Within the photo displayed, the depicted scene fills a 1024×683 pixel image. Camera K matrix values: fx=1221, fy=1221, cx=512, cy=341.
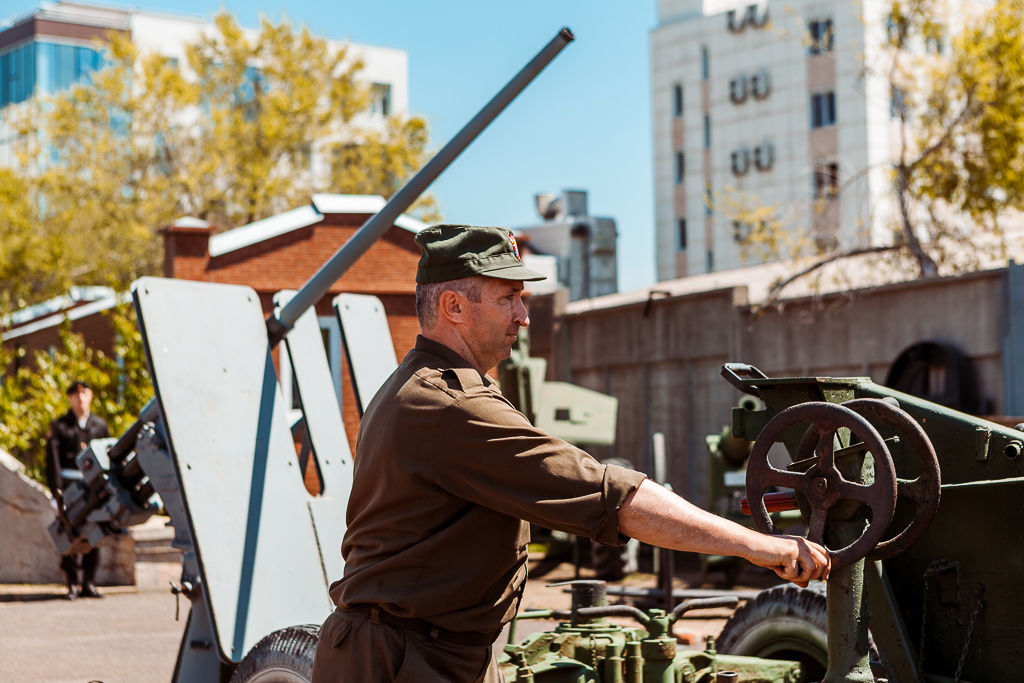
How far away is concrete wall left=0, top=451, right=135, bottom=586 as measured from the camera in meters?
11.9

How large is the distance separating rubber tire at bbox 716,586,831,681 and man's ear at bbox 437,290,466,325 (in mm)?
2694

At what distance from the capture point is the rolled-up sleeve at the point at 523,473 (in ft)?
9.22

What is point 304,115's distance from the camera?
3381 centimetres

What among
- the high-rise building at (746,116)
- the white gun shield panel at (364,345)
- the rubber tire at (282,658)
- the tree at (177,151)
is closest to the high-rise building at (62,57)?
the high-rise building at (746,116)

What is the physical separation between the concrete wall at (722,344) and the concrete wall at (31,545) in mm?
6736

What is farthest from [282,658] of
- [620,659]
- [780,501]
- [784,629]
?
[780,501]

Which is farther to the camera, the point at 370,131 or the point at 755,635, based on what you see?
the point at 370,131

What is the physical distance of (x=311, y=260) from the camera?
16.8 m

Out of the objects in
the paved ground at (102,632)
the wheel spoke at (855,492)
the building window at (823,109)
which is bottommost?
the paved ground at (102,632)

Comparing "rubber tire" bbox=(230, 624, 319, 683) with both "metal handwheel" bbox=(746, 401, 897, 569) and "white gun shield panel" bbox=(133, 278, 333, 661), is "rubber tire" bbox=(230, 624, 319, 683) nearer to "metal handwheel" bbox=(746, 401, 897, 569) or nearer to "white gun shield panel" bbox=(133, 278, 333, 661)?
"white gun shield panel" bbox=(133, 278, 333, 661)

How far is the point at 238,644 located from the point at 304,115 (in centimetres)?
2992

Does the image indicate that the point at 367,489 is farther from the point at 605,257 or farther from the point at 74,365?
the point at 605,257

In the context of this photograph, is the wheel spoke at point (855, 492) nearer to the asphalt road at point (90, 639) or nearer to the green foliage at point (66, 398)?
the asphalt road at point (90, 639)

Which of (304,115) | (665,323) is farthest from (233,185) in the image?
(665,323)
